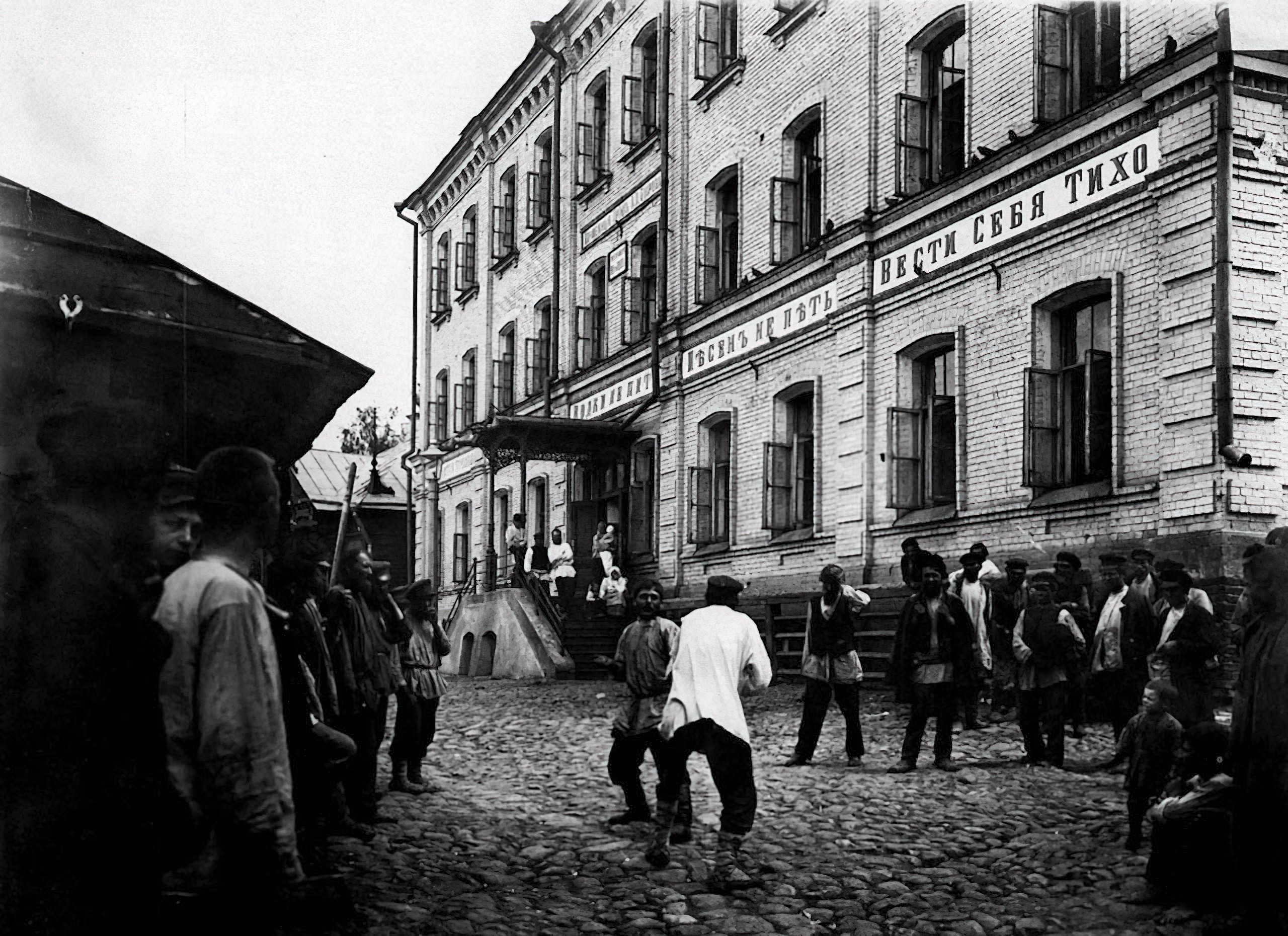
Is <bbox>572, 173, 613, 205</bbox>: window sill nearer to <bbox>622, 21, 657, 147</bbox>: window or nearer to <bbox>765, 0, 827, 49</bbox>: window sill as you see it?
<bbox>622, 21, 657, 147</bbox>: window

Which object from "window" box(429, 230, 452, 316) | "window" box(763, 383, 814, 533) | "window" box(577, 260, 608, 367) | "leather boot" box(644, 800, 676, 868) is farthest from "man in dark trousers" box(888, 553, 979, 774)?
"window" box(429, 230, 452, 316)

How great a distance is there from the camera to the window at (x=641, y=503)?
75.8ft

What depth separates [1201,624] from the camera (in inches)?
342

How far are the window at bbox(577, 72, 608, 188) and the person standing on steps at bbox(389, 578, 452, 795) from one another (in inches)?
667

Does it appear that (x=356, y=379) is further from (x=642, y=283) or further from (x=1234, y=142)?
(x=642, y=283)

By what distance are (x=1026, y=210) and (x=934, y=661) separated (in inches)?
233

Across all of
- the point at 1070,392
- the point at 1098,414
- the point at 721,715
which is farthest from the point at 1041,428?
the point at 721,715

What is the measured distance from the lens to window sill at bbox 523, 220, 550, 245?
28.2m

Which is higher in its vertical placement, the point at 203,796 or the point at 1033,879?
the point at 203,796

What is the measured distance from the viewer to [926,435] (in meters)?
16.0

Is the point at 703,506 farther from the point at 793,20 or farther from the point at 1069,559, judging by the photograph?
the point at 1069,559

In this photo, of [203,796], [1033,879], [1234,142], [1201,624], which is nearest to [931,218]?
[1234,142]

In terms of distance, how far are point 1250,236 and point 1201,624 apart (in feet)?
15.3

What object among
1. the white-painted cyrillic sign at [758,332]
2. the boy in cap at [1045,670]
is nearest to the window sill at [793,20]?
the white-painted cyrillic sign at [758,332]
